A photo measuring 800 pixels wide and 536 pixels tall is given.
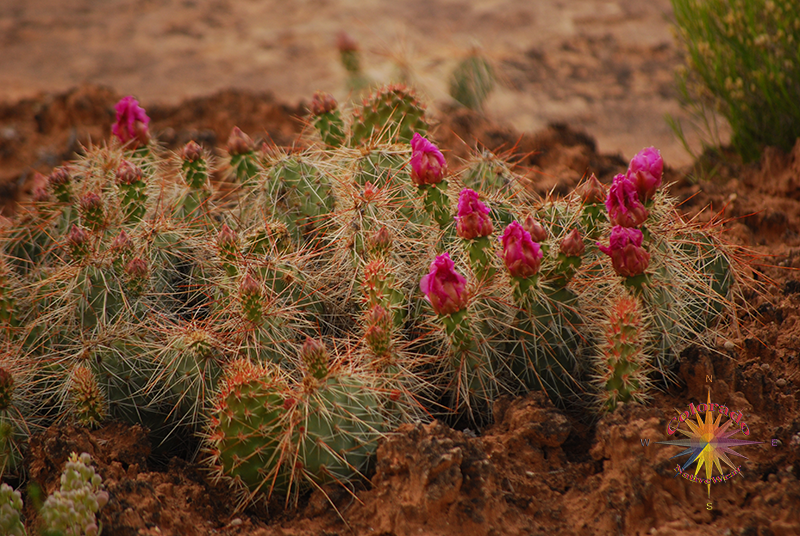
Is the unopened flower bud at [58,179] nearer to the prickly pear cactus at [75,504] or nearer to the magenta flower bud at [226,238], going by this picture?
the magenta flower bud at [226,238]

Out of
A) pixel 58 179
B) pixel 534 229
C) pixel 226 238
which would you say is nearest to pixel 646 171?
pixel 534 229

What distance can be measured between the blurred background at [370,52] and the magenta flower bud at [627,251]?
3.95 m

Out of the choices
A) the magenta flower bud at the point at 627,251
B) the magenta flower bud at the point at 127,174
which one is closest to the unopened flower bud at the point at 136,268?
the magenta flower bud at the point at 127,174

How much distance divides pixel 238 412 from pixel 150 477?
457mm

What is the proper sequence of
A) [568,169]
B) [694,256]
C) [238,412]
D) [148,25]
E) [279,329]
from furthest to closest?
[148,25] → [568,169] → [694,256] → [279,329] → [238,412]

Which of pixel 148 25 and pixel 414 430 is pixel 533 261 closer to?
pixel 414 430

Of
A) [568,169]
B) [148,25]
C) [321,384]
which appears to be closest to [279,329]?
[321,384]

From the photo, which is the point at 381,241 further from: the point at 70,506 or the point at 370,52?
the point at 370,52

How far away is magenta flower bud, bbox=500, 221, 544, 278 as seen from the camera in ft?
8.00

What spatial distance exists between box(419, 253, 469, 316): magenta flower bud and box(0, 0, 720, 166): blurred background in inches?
158

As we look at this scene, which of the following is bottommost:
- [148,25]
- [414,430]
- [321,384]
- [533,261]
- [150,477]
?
[150,477]

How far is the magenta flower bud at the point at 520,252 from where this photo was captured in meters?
2.44

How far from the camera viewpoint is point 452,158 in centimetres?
514

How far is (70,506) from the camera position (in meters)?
2.09
